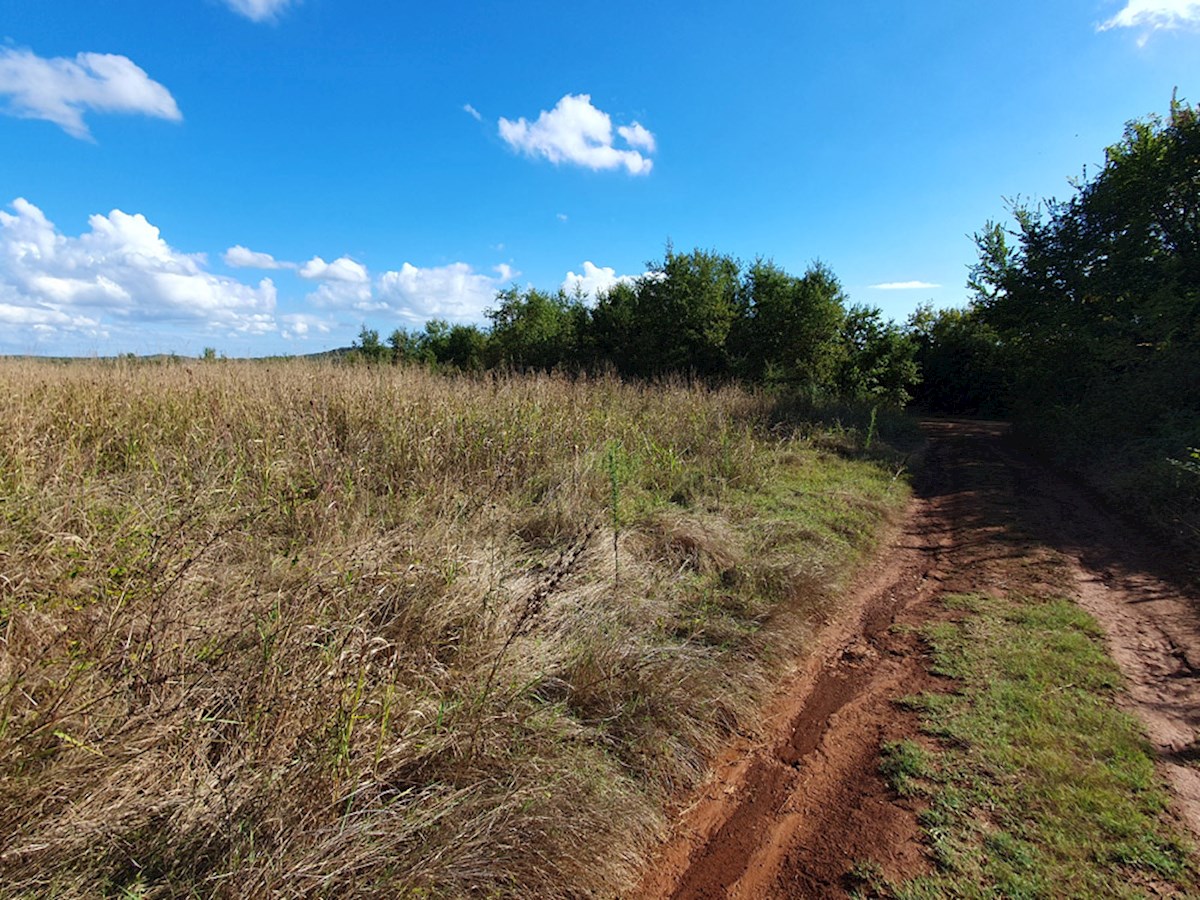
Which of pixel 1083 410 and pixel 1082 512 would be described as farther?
pixel 1083 410

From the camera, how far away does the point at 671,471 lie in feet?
22.3

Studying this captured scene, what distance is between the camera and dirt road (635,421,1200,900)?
2170 mm

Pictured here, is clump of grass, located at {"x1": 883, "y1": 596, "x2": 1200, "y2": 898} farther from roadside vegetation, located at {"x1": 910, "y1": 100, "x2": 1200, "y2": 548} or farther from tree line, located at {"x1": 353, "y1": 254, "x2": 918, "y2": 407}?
tree line, located at {"x1": 353, "y1": 254, "x2": 918, "y2": 407}

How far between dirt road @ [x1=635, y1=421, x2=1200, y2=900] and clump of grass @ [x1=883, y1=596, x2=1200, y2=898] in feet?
0.37

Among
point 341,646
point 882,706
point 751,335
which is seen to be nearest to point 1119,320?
point 751,335

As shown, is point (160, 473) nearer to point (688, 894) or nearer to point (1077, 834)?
point (688, 894)

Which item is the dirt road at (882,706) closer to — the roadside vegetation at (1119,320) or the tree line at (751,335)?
the roadside vegetation at (1119,320)

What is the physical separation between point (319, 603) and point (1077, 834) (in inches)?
136

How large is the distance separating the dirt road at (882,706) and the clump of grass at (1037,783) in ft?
0.37

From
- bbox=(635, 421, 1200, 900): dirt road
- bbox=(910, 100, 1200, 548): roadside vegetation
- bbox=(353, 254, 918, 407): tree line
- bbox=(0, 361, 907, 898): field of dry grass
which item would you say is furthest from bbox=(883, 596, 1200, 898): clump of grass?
bbox=(353, 254, 918, 407): tree line

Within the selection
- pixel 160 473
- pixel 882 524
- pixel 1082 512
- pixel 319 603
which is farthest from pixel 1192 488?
pixel 160 473

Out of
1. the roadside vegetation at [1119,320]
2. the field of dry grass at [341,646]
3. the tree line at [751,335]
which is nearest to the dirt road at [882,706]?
the field of dry grass at [341,646]

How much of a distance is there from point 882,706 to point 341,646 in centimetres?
303

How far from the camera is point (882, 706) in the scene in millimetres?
3104
